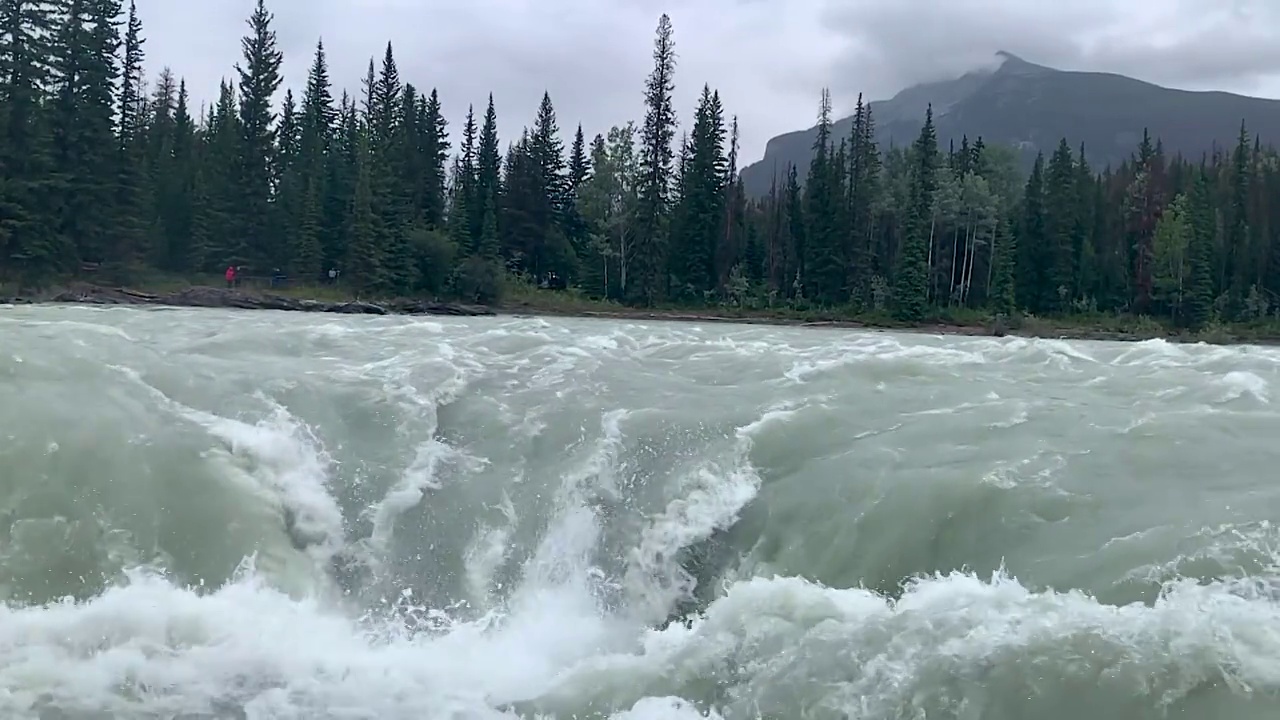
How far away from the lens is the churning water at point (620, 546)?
24.2ft

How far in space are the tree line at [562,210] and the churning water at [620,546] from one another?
3980cm

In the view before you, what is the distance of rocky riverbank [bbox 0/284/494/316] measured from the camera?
42531 millimetres

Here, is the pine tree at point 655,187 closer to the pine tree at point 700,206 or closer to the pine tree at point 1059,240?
the pine tree at point 700,206

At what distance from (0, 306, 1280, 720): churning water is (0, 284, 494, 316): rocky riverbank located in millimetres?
30622

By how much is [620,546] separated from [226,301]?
3923 cm

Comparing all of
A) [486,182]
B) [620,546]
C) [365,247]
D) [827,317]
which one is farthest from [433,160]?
[620,546]

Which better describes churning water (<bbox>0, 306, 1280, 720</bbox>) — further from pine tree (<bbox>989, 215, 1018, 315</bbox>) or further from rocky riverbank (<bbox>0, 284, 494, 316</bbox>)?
pine tree (<bbox>989, 215, 1018, 315</bbox>)

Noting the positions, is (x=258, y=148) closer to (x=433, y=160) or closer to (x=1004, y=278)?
(x=433, y=160)

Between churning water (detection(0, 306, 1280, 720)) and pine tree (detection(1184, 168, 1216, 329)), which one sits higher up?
pine tree (detection(1184, 168, 1216, 329))

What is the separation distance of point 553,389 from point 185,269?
149ft

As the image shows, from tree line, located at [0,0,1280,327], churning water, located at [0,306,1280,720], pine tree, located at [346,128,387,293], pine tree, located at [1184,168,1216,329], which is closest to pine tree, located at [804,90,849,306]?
tree line, located at [0,0,1280,327]

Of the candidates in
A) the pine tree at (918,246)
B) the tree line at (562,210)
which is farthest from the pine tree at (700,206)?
the pine tree at (918,246)

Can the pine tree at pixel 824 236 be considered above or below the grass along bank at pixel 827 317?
above

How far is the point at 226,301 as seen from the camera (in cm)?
4531
